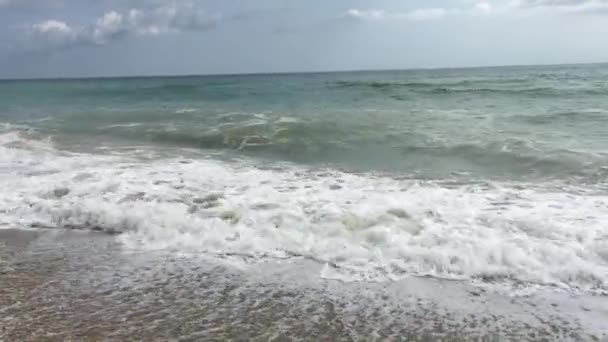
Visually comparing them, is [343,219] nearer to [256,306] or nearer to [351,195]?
[351,195]

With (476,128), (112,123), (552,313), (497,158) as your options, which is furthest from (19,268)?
(112,123)

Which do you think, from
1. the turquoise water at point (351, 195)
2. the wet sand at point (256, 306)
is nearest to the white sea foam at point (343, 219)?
the turquoise water at point (351, 195)

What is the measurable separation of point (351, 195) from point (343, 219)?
4.42 feet

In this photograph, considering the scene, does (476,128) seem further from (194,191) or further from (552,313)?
(552,313)

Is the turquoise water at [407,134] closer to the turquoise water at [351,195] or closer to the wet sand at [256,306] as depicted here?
the turquoise water at [351,195]

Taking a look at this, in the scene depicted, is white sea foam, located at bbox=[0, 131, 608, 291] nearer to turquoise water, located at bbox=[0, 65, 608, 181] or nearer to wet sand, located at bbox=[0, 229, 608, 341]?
wet sand, located at bbox=[0, 229, 608, 341]

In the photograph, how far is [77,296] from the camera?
182 inches

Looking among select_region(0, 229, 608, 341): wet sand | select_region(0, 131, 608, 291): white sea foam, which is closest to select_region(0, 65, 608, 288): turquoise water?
select_region(0, 131, 608, 291): white sea foam

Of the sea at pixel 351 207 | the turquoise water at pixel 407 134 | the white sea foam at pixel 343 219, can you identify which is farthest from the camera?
the turquoise water at pixel 407 134

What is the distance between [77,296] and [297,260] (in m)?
2.21

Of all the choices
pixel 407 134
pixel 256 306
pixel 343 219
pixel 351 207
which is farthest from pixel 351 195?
pixel 407 134

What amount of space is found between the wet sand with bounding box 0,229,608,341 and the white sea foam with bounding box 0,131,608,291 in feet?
1.26

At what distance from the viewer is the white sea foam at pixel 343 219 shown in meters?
5.25

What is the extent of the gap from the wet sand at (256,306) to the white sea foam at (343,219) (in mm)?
385
